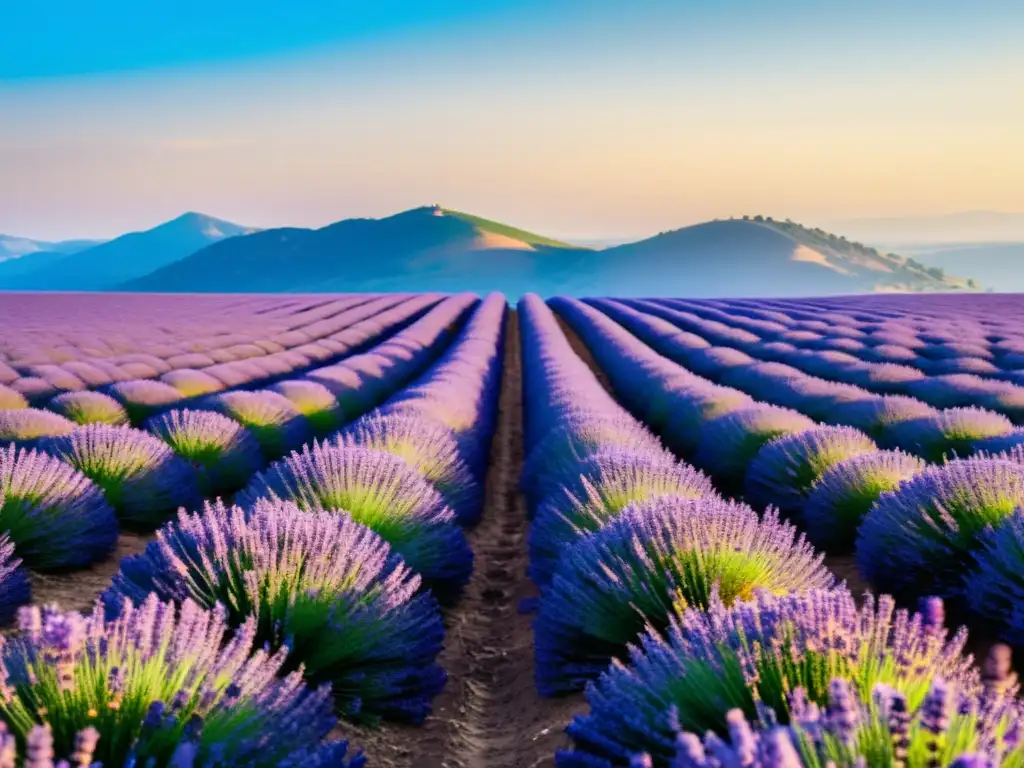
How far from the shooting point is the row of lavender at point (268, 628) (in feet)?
6.86

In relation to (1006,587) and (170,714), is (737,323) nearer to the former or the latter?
(1006,587)

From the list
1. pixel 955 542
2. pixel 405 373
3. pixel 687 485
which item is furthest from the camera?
pixel 405 373

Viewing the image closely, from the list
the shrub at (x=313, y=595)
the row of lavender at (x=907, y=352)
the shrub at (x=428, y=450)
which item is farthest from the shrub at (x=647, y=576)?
the row of lavender at (x=907, y=352)

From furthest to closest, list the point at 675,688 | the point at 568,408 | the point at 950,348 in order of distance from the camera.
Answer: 1. the point at 950,348
2. the point at 568,408
3. the point at 675,688

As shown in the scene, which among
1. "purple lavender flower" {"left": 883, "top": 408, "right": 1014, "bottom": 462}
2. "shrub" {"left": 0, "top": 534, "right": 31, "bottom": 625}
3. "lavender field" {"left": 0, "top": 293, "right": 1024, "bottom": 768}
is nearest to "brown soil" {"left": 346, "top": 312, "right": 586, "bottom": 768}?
"lavender field" {"left": 0, "top": 293, "right": 1024, "bottom": 768}

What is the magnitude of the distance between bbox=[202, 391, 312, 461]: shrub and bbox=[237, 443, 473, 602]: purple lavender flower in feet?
10.8

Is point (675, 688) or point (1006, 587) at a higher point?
point (675, 688)

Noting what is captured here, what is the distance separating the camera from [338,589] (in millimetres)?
3295

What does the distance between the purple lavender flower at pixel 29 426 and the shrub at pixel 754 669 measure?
18.1 ft

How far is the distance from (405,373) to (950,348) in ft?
27.9

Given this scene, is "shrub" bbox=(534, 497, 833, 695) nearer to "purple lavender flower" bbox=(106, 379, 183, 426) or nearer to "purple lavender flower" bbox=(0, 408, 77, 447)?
"purple lavender flower" bbox=(0, 408, 77, 447)

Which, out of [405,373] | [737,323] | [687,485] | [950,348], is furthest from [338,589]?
[737,323]

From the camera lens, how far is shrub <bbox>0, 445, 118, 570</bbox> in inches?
191

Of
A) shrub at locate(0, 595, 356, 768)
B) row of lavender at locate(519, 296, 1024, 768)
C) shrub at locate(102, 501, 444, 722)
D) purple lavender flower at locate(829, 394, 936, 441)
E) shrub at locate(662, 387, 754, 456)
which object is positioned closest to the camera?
row of lavender at locate(519, 296, 1024, 768)
